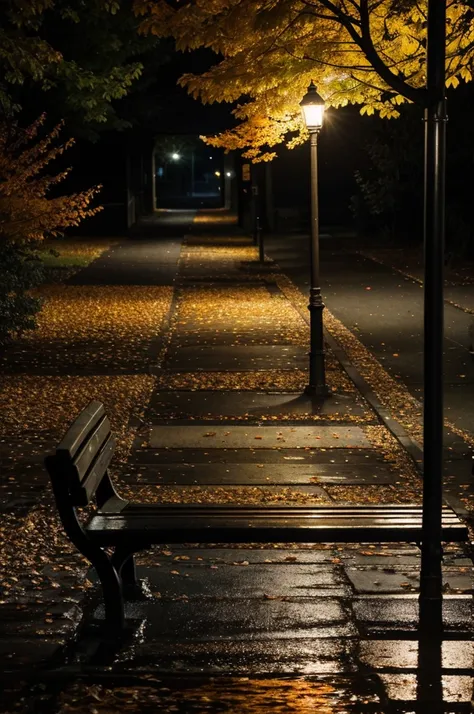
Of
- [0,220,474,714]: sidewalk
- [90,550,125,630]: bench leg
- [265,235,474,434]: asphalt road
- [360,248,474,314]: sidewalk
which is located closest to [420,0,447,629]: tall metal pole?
[0,220,474,714]: sidewalk

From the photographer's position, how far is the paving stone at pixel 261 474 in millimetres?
8875

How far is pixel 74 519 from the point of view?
5.61 metres

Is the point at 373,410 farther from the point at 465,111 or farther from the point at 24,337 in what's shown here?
the point at 465,111

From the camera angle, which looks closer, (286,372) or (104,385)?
(104,385)

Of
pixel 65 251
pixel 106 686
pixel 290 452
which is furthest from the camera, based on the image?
pixel 65 251

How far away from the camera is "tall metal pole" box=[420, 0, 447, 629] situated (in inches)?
226

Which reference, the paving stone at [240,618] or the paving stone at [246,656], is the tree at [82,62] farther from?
the paving stone at [246,656]

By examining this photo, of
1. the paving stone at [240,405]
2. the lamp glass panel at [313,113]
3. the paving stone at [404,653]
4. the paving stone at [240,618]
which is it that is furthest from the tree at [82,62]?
the paving stone at [404,653]

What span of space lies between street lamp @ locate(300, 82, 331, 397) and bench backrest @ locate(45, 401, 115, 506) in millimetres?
6005

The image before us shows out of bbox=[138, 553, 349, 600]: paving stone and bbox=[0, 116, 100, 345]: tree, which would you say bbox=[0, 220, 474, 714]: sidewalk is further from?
bbox=[0, 116, 100, 345]: tree

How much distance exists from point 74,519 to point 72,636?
0.57 metres

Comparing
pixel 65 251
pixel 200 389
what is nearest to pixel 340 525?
pixel 200 389

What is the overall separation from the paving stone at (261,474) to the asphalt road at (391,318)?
2065 mm

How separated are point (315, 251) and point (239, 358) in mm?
2815
